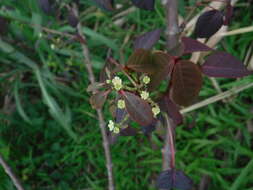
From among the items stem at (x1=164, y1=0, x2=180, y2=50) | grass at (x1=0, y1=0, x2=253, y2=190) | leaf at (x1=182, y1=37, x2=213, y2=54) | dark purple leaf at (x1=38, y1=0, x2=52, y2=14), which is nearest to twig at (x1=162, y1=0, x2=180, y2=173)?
stem at (x1=164, y1=0, x2=180, y2=50)

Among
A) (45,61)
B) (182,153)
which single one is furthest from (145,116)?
(45,61)

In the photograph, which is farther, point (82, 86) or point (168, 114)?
point (82, 86)

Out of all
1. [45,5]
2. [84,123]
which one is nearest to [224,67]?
[45,5]

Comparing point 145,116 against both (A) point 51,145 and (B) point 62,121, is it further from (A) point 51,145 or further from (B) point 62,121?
(A) point 51,145

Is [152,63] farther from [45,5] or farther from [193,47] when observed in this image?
[45,5]

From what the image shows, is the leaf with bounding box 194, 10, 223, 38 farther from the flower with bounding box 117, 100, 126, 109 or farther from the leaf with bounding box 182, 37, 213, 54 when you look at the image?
the flower with bounding box 117, 100, 126, 109

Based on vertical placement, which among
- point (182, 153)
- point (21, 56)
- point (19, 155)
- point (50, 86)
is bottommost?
point (182, 153)
